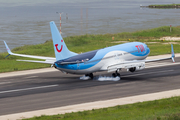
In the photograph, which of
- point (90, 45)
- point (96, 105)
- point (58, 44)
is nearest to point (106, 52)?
point (58, 44)

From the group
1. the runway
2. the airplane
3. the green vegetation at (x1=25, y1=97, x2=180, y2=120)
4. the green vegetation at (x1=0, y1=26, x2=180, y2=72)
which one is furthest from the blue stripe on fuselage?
the green vegetation at (x1=0, y1=26, x2=180, y2=72)

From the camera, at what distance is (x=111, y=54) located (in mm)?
41875

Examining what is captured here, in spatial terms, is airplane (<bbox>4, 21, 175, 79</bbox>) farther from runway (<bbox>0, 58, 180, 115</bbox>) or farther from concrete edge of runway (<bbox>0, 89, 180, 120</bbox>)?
concrete edge of runway (<bbox>0, 89, 180, 120</bbox>)

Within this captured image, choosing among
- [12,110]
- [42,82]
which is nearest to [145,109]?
[12,110]

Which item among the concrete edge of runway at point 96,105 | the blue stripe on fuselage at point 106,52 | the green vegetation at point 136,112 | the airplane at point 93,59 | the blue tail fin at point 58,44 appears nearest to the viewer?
the green vegetation at point 136,112

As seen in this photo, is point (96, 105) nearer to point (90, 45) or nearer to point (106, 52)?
point (106, 52)

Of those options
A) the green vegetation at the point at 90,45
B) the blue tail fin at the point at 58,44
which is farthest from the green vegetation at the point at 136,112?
the green vegetation at the point at 90,45

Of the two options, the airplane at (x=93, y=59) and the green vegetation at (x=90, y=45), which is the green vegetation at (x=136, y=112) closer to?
the airplane at (x=93, y=59)

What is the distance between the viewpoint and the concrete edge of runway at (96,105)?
89.3ft

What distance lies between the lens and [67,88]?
37.6m

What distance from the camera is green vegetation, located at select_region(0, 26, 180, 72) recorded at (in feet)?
197

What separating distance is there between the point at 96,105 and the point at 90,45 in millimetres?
51260

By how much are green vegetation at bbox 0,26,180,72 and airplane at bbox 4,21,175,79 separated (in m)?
17.2

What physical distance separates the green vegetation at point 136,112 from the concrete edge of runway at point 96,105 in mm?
1557
